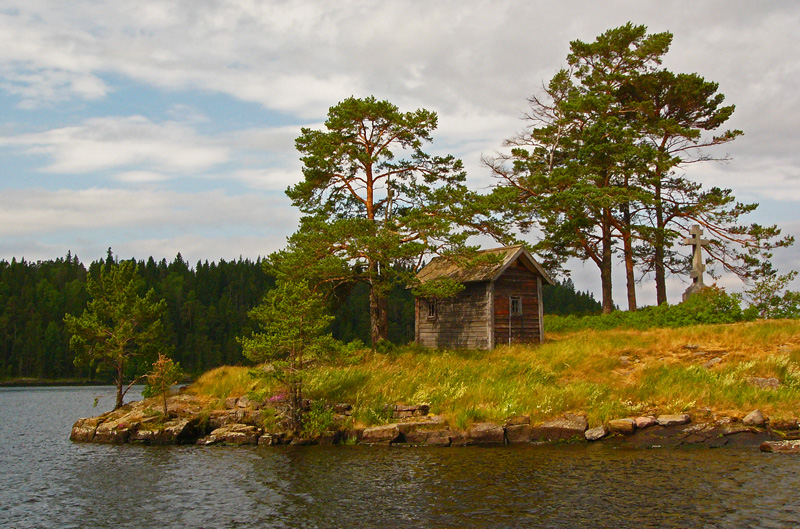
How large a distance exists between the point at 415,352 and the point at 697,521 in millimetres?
21393

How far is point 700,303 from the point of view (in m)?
36.3

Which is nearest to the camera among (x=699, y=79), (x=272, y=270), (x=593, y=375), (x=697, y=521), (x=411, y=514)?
(x=697, y=521)

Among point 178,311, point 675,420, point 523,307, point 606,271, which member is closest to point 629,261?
point 606,271

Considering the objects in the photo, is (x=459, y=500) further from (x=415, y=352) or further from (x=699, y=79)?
(x=699, y=79)

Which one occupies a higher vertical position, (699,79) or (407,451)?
(699,79)

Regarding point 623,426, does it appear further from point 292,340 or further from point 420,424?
point 292,340

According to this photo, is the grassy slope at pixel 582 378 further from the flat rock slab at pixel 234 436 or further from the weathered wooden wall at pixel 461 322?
the weathered wooden wall at pixel 461 322

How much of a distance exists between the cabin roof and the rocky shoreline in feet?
35.3

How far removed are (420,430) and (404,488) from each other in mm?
7386

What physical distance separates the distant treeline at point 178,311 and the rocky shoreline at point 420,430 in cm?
6537

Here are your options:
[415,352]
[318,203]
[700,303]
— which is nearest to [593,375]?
[415,352]

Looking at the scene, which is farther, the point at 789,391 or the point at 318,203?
the point at 318,203

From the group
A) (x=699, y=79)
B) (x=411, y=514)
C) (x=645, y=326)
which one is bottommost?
(x=411, y=514)

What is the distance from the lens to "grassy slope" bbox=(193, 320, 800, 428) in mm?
23859
